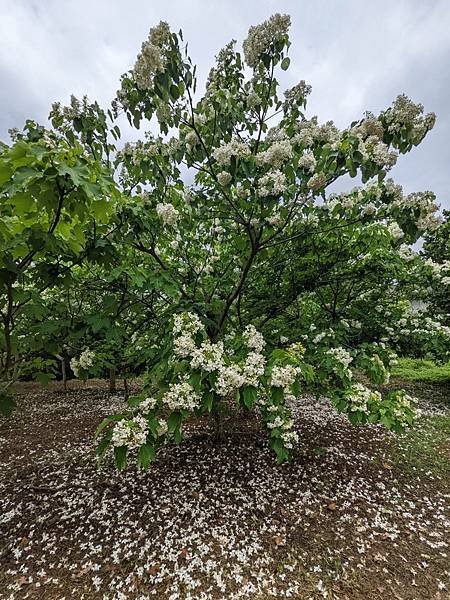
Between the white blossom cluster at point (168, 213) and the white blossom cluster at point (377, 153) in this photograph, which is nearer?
the white blossom cluster at point (377, 153)

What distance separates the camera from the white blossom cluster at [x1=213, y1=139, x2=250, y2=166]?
6.90ft

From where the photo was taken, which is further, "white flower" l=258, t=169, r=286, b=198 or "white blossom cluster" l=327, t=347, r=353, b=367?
"white blossom cluster" l=327, t=347, r=353, b=367

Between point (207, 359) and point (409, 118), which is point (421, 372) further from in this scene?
point (207, 359)

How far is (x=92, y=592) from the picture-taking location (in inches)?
75.4

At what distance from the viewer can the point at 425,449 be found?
3.78 m

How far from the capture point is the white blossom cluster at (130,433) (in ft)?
5.78

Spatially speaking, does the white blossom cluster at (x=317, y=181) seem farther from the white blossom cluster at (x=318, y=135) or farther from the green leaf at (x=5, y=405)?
the green leaf at (x=5, y=405)

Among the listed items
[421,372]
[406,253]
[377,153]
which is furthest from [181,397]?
[421,372]

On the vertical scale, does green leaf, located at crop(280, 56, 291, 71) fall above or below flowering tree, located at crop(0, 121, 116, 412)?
above

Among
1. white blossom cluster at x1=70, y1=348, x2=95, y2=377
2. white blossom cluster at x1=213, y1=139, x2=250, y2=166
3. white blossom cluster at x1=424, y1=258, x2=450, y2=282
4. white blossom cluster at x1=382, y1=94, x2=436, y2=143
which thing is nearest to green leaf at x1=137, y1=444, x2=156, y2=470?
white blossom cluster at x1=70, y1=348, x2=95, y2=377

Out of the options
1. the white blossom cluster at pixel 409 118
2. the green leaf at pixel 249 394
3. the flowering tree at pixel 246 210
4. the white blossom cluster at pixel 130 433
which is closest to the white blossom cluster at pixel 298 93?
the flowering tree at pixel 246 210

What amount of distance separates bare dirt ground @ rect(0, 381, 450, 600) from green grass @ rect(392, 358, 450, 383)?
171 inches

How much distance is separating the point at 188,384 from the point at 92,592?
1325 millimetres

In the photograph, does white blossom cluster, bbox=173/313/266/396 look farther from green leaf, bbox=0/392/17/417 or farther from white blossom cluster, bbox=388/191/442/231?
white blossom cluster, bbox=388/191/442/231
